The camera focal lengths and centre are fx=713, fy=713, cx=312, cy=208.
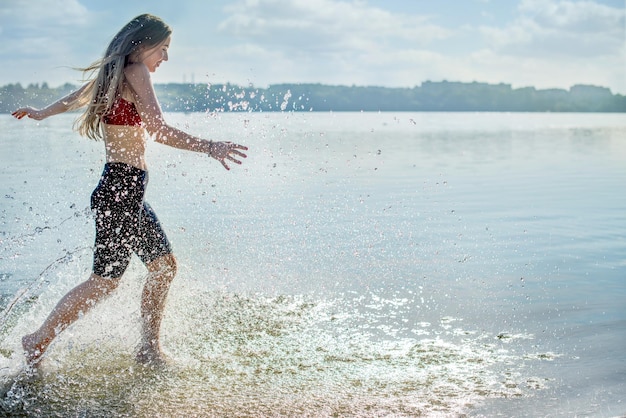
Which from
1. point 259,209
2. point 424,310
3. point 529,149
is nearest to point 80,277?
point 424,310

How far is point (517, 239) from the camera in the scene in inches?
377

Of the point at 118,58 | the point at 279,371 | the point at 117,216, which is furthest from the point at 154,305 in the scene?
the point at 118,58

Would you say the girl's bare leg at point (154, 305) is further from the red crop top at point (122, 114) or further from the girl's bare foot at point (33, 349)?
the red crop top at point (122, 114)

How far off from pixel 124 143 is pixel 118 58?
1.79ft

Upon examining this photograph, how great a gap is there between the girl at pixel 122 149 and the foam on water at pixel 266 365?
1.58 feet

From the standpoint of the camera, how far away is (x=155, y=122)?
4574 millimetres

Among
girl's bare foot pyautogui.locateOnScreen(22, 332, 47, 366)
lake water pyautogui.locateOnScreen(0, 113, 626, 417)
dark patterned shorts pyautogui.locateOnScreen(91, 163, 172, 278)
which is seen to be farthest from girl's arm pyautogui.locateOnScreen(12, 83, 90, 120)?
girl's bare foot pyautogui.locateOnScreen(22, 332, 47, 366)

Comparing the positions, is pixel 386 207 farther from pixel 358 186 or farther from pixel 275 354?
pixel 275 354

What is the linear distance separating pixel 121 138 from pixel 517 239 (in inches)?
253

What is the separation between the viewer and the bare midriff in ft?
15.2

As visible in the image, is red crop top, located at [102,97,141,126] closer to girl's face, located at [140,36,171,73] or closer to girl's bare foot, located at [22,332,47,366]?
girl's face, located at [140,36,171,73]

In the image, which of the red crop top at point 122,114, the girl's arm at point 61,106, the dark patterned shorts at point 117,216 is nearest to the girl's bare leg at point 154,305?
the dark patterned shorts at point 117,216

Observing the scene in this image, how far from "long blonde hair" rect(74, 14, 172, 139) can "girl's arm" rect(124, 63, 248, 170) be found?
0.28 feet

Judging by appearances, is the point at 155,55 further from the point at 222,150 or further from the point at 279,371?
the point at 279,371
